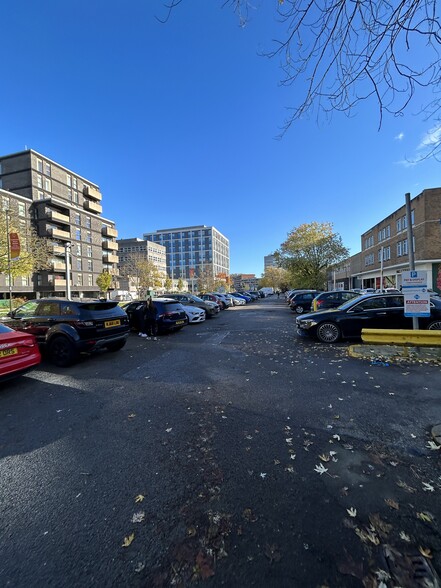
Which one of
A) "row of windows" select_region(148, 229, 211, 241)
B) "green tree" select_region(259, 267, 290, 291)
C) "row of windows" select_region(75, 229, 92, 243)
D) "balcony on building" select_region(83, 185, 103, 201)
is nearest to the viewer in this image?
"row of windows" select_region(75, 229, 92, 243)

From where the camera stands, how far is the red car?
4.75m

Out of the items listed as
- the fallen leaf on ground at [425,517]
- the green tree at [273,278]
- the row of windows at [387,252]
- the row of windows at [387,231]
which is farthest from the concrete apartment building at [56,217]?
the green tree at [273,278]

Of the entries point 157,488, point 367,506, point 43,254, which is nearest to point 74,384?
Result: point 157,488

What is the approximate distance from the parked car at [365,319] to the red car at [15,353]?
7.51m

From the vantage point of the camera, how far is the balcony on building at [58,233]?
43.3 meters

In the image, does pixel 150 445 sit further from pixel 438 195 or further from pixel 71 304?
pixel 438 195

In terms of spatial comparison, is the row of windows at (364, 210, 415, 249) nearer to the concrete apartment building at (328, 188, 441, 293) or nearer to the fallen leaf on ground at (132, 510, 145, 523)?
the concrete apartment building at (328, 188, 441, 293)

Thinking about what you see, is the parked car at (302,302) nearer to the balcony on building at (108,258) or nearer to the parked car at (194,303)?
the parked car at (194,303)

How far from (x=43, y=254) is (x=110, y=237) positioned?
3997 cm

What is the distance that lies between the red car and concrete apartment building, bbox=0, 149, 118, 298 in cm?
3791

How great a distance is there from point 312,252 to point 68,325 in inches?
1319

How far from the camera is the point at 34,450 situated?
121 inches

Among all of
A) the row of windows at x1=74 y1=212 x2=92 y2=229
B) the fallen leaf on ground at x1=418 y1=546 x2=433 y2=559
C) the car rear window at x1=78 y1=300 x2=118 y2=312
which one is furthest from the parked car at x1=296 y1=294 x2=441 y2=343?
the row of windows at x1=74 y1=212 x2=92 y2=229

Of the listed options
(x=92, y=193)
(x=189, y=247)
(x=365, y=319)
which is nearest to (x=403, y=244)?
(x=365, y=319)
